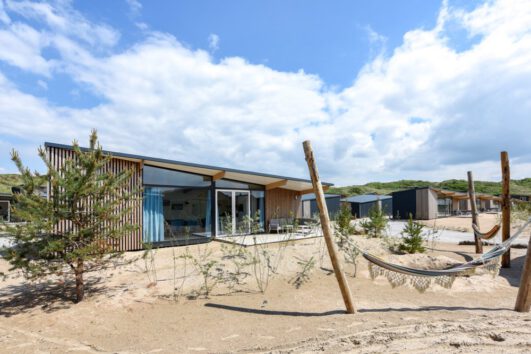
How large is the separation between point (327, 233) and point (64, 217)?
4.13 m

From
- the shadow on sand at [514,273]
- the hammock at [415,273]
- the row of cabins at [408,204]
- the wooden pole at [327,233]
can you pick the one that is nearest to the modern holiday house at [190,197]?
the wooden pole at [327,233]

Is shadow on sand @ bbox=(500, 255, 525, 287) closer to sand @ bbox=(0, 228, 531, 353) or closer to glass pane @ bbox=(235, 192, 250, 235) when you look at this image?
sand @ bbox=(0, 228, 531, 353)

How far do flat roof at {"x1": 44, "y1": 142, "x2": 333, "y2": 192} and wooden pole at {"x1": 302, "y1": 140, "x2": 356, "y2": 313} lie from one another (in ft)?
17.6

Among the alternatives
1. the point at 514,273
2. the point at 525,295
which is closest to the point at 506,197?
the point at 514,273

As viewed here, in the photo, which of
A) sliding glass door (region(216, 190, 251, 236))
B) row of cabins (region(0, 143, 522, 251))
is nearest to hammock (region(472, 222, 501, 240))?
row of cabins (region(0, 143, 522, 251))

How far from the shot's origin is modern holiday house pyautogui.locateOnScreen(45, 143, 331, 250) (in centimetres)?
905

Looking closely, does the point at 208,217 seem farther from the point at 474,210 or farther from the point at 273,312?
A: the point at 474,210

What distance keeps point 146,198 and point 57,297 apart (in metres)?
4.50

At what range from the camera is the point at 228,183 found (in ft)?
40.3

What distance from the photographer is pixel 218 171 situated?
10.8 meters

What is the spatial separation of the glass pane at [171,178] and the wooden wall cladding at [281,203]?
344cm

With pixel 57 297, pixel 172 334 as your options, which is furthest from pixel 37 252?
pixel 172 334

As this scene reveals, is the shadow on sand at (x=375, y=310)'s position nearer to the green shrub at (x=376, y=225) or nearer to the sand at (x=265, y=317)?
the sand at (x=265, y=317)

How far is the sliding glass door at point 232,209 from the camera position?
1181 cm
